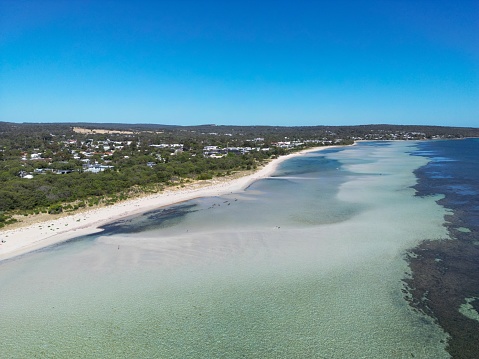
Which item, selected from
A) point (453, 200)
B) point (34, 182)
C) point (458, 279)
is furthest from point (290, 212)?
point (34, 182)

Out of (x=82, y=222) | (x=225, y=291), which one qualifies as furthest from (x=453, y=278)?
(x=82, y=222)

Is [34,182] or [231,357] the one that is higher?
[34,182]

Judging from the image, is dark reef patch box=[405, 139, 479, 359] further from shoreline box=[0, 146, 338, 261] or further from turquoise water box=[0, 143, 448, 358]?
shoreline box=[0, 146, 338, 261]

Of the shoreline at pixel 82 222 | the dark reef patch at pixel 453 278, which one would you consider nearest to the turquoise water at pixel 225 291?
the dark reef patch at pixel 453 278

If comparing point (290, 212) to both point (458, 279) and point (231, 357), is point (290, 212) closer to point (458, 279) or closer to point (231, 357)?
point (458, 279)

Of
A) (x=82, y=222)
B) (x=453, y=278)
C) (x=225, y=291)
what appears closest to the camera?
(x=225, y=291)

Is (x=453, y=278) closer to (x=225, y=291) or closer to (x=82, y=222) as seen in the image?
(x=225, y=291)

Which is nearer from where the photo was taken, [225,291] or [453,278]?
[225,291]
